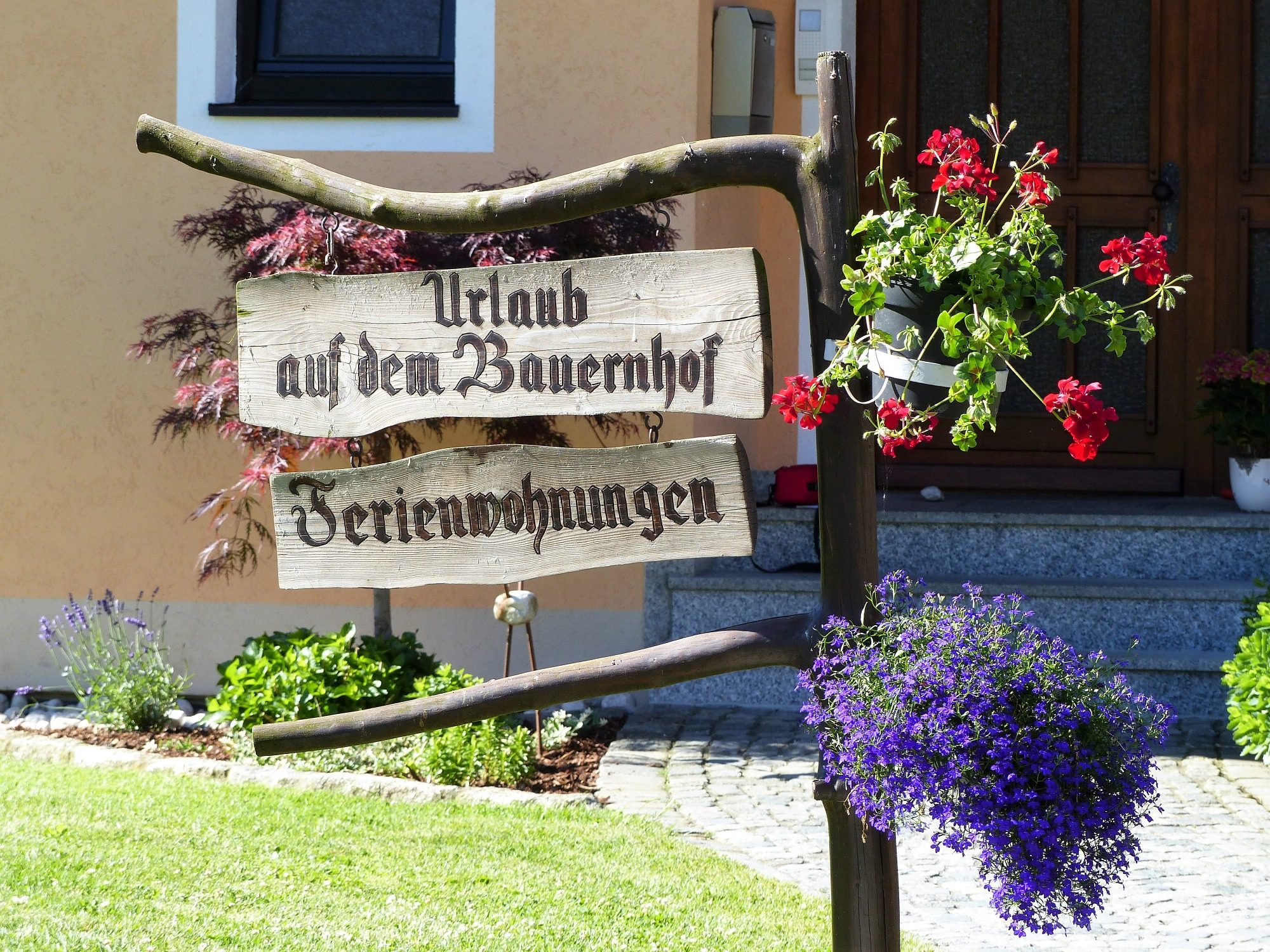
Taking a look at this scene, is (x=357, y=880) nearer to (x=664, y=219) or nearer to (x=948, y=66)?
(x=664, y=219)

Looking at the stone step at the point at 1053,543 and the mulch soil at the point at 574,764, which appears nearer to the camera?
the mulch soil at the point at 574,764

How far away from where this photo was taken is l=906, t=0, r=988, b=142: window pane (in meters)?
7.20

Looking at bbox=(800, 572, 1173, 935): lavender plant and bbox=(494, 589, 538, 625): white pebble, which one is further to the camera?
bbox=(494, 589, 538, 625): white pebble

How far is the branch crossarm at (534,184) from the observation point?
8.05 feet

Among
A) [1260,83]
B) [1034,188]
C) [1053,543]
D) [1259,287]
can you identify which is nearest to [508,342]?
[1034,188]

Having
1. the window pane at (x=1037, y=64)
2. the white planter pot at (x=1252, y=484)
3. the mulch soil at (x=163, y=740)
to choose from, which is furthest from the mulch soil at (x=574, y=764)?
the window pane at (x=1037, y=64)

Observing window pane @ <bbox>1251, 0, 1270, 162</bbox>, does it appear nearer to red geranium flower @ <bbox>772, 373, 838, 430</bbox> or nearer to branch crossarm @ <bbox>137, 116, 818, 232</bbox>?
Answer: branch crossarm @ <bbox>137, 116, 818, 232</bbox>

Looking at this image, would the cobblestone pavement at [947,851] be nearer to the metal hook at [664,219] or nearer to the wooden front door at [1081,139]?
the metal hook at [664,219]

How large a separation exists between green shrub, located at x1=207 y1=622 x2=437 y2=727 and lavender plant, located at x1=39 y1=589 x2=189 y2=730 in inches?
12.7

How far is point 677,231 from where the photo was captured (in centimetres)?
589

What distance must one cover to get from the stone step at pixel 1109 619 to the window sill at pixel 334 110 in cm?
237

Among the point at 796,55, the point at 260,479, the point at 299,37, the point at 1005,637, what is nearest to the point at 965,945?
the point at 1005,637

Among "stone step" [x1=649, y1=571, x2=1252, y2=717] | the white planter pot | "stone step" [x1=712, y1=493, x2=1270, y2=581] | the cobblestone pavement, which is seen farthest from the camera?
the white planter pot

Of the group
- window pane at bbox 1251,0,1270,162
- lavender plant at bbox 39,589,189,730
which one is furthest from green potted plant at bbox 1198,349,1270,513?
lavender plant at bbox 39,589,189,730
